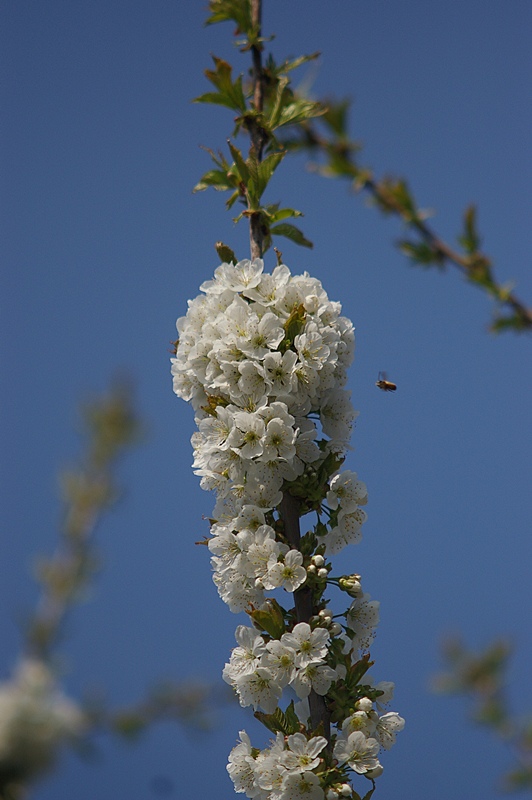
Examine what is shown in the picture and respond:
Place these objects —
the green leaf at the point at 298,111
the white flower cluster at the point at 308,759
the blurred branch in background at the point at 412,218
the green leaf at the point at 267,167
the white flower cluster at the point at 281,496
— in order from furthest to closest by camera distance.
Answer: the green leaf at the point at 267,167 → the green leaf at the point at 298,111 → the white flower cluster at the point at 281,496 → the white flower cluster at the point at 308,759 → the blurred branch in background at the point at 412,218

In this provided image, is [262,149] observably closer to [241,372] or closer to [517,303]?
[241,372]

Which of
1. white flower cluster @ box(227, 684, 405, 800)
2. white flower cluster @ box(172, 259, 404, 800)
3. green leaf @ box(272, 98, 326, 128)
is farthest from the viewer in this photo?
green leaf @ box(272, 98, 326, 128)

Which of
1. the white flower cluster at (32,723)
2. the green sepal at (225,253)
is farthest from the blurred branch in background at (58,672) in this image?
the green sepal at (225,253)

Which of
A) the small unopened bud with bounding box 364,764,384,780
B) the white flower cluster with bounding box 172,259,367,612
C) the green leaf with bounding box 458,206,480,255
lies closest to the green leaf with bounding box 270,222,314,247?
the white flower cluster with bounding box 172,259,367,612

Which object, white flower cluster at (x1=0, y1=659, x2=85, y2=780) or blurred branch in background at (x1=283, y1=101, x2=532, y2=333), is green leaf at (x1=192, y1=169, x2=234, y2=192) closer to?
blurred branch in background at (x1=283, y1=101, x2=532, y2=333)

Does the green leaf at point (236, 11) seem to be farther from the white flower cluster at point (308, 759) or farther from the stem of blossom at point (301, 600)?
the white flower cluster at point (308, 759)

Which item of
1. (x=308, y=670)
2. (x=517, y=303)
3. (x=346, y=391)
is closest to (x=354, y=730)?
(x=308, y=670)

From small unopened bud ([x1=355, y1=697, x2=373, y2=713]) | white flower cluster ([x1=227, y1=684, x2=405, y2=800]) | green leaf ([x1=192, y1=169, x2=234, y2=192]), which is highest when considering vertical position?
green leaf ([x1=192, y1=169, x2=234, y2=192])
